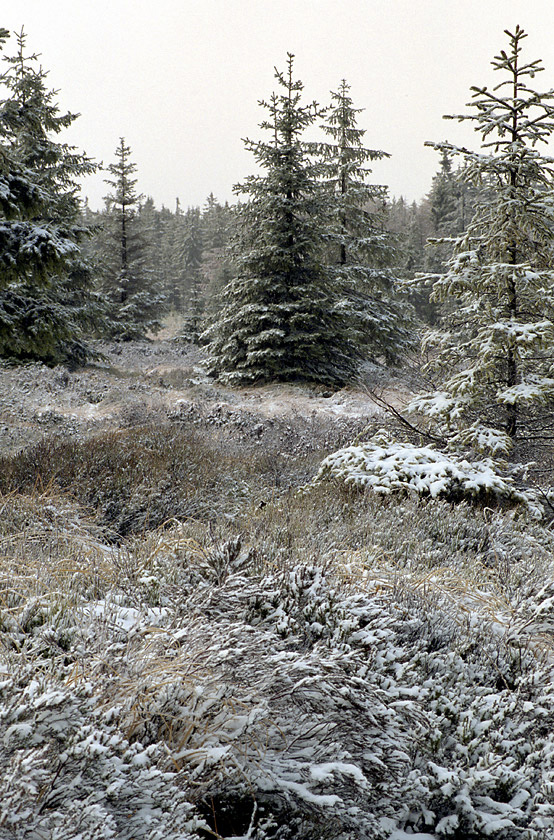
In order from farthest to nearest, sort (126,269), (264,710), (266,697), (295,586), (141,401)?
(126,269)
(141,401)
(295,586)
(266,697)
(264,710)

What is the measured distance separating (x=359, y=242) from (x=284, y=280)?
380 cm

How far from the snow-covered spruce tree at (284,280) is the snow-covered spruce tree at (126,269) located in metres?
11.5

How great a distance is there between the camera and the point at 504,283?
20.5 ft

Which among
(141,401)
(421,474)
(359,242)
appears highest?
(359,242)

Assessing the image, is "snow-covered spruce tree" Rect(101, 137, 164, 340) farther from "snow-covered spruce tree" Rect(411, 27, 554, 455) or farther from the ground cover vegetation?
"snow-covered spruce tree" Rect(411, 27, 554, 455)

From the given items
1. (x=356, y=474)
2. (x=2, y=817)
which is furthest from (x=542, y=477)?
(x=2, y=817)

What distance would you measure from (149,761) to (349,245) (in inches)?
731

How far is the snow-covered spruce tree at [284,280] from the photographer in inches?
629

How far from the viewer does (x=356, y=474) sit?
20.2ft

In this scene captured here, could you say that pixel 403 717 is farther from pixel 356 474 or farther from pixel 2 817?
pixel 356 474

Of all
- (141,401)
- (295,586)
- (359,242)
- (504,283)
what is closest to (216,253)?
(359,242)

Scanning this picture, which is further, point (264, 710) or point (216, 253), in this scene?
point (216, 253)

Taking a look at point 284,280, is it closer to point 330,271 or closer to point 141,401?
point 330,271

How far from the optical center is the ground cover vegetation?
1822mm
